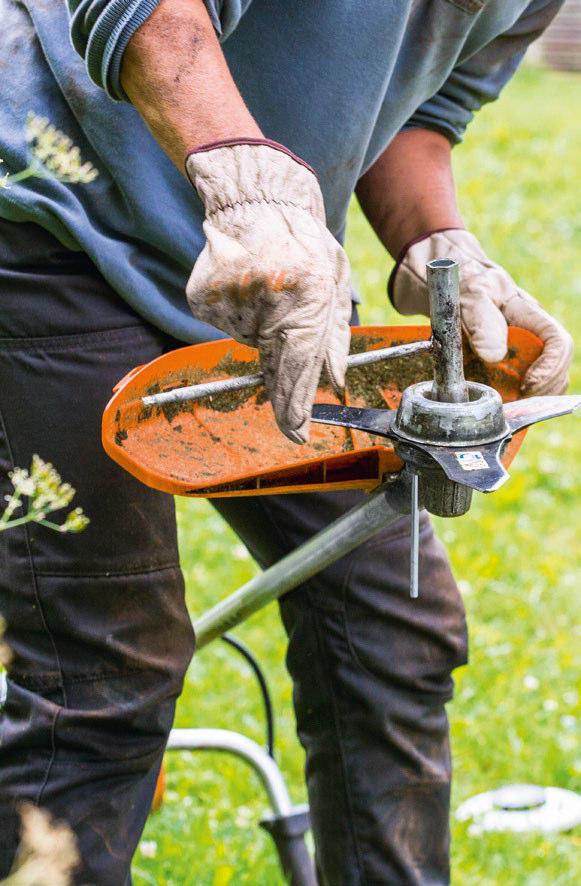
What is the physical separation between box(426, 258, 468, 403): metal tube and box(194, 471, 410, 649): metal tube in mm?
153

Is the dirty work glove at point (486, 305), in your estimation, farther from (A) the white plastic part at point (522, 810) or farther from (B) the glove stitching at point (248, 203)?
(A) the white plastic part at point (522, 810)

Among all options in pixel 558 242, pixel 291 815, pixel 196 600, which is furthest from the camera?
pixel 558 242

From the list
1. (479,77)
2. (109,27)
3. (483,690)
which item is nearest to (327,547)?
(109,27)

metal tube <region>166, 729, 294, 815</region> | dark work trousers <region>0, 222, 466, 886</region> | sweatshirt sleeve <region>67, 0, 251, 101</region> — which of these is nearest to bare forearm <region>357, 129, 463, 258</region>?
dark work trousers <region>0, 222, 466, 886</region>

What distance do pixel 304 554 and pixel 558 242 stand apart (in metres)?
5.89

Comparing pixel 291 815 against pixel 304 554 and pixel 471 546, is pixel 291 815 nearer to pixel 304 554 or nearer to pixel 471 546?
pixel 304 554

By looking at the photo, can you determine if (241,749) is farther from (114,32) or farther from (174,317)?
(114,32)

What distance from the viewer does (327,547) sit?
177 centimetres

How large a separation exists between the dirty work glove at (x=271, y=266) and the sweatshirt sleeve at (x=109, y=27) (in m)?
0.16

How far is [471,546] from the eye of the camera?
398 cm

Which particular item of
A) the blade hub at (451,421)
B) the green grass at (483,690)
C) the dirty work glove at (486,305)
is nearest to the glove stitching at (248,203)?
the blade hub at (451,421)

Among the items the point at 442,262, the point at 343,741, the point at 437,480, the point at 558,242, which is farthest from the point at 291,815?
the point at 558,242

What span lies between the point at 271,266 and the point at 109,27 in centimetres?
36

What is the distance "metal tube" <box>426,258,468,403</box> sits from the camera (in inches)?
58.1
